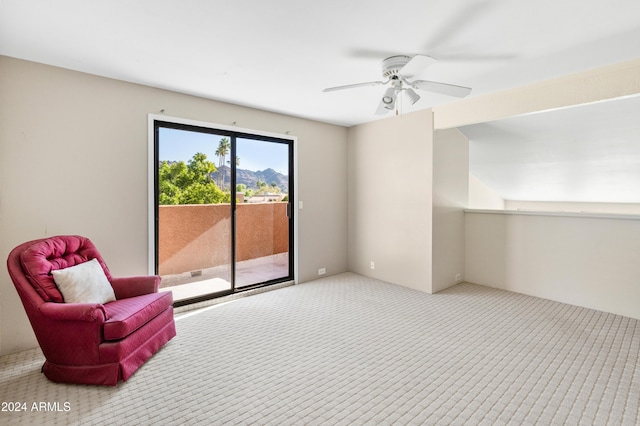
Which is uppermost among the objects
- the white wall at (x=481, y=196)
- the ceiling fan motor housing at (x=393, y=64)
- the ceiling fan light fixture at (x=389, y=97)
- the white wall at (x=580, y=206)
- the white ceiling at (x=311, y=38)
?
the white ceiling at (x=311, y=38)

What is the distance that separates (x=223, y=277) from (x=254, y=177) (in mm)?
1417

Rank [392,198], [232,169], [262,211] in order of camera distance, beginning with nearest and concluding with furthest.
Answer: [232,169], [262,211], [392,198]

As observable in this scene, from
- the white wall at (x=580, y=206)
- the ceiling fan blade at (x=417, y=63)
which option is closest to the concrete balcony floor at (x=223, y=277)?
the ceiling fan blade at (x=417, y=63)

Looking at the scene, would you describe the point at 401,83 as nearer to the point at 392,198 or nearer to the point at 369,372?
the point at 392,198

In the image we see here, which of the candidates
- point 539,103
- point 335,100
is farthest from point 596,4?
point 335,100

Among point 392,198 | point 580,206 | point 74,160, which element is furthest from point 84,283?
point 580,206

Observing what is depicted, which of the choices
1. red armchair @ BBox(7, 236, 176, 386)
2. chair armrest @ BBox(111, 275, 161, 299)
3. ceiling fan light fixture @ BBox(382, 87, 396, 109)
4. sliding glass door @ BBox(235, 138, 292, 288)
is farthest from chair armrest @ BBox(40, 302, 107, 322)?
ceiling fan light fixture @ BBox(382, 87, 396, 109)

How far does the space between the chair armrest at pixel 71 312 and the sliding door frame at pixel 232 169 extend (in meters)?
1.25

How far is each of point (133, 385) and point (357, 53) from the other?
3078 millimetres

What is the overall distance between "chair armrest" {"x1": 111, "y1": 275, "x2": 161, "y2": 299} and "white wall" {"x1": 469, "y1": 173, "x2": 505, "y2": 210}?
5885 millimetres

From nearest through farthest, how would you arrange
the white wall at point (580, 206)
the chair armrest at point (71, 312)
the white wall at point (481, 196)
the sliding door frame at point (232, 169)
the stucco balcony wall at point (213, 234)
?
1. the chair armrest at point (71, 312)
2. the sliding door frame at point (232, 169)
3. the stucco balcony wall at point (213, 234)
4. the white wall at point (580, 206)
5. the white wall at point (481, 196)

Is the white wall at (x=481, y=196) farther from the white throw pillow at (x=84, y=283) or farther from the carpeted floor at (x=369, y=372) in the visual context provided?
the white throw pillow at (x=84, y=283)

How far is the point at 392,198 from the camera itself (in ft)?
15.5

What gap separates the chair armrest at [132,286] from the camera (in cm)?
280
